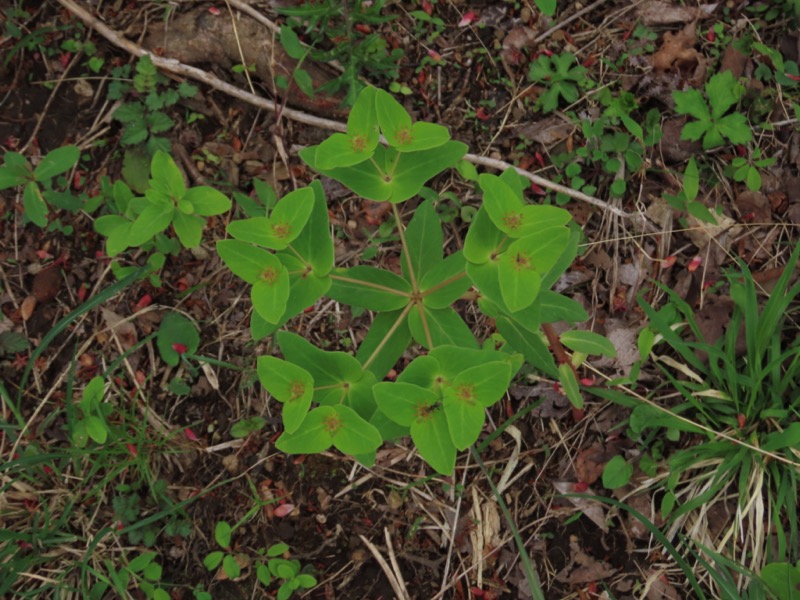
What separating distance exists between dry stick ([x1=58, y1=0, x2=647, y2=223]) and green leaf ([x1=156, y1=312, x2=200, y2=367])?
3.80 feet

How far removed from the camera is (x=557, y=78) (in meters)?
3.20

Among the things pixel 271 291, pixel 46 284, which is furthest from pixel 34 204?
pixel 271 291

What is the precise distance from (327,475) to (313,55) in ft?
6.49

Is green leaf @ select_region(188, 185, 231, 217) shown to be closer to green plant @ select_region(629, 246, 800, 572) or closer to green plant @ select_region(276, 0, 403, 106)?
green plant @ select_region(276, 0, 403, 106)

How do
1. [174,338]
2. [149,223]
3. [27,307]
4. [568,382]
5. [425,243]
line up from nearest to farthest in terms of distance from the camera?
1. [425,243]
2. [568,382]
3. [149,223]
4. [174,338]
5. [27,307]

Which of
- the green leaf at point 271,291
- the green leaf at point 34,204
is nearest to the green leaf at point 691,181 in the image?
the green leaf at point 271,291

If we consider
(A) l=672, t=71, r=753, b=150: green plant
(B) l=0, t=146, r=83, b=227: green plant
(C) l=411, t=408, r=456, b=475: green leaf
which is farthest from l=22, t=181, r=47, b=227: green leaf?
(A) l=672, t=71, r=753, b=150: green plant

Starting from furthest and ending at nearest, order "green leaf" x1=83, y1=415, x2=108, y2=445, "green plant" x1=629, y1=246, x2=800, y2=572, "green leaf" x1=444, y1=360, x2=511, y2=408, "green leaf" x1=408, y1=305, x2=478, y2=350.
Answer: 1. "green leaf" x1=83, y1=415, x2=108, y2=445
2. "green plant" x1=629, y1=246, x2=800, y2=572
3. "green leaf" x1=408, y1=305, x2=478, y2=350
4. "green leaf" x1=444, y1=360, x2=511, y2=408

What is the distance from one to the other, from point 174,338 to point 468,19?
216cm

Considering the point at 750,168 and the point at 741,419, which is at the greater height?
the point at 750,168

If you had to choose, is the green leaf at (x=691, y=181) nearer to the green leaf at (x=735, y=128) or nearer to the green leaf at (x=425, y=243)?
the green leaf at (x=735, y=128)

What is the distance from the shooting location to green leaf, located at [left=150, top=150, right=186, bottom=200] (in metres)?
2.70

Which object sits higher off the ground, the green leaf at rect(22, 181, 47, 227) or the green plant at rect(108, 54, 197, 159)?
the green plant at rect(108, 54, 197, 159)

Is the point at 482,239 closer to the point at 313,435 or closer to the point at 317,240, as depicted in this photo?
the point at 317,240
